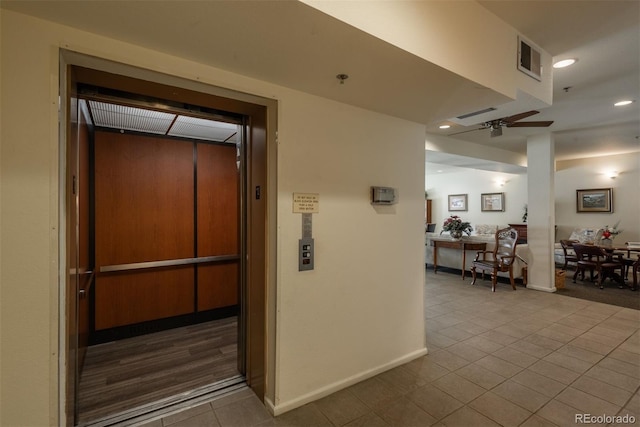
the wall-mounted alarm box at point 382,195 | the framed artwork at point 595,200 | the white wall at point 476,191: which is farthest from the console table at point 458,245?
the wall-mounted alarm box at point 382,195

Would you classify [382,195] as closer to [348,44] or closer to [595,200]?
[348,44]

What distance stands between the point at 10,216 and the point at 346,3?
5.90 feet

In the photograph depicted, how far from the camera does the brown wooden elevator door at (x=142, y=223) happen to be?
3.26 meters

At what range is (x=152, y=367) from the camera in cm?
272

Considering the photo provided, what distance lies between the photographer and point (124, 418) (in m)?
2.03

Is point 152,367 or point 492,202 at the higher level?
point 492,202

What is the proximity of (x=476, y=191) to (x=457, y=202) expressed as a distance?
74cm

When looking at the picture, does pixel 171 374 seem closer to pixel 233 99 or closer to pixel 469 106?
pixel 233 99

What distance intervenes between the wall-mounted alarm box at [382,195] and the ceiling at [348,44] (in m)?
0.69

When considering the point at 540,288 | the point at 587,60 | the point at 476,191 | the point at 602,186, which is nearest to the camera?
the point at 587,60

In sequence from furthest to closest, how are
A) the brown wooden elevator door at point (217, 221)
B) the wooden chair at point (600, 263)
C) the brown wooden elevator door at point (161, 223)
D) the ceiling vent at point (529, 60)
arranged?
the wooden chair at point (600, 263) < the brown wooden elevator door at point (217, 221) < the brown wooden elevator door at point (161, 223) < the ceiling vent at point (529, 60)

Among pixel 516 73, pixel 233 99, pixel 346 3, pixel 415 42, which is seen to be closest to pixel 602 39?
pixel 516 73

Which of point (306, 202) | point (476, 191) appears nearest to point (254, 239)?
point (306, 202)

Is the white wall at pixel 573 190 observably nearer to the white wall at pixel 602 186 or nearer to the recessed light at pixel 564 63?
the white wall at pixel 602 186
